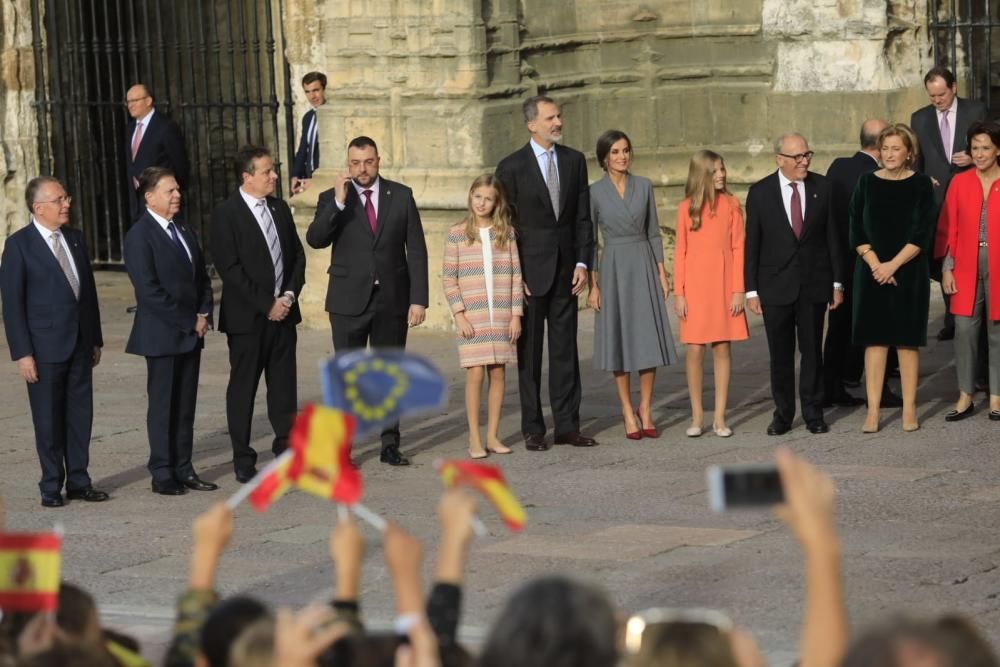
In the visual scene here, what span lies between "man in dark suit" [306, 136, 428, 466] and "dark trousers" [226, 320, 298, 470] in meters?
0.34

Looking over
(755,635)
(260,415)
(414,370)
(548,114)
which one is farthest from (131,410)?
(414,370)

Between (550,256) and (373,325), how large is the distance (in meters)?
1.03

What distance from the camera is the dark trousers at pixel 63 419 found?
926 centimetres

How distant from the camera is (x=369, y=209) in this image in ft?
33.5

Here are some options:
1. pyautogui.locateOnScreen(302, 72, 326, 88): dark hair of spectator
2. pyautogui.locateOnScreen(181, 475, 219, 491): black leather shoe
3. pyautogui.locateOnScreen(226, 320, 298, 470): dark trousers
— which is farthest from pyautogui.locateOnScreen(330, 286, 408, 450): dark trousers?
pyautogui.locateOnScreen(302, 72, 326, 88): dark hair of spectator

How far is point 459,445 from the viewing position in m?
10.6

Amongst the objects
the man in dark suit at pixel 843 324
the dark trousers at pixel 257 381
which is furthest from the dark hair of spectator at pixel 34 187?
the man in dark suit at pixel 843 324

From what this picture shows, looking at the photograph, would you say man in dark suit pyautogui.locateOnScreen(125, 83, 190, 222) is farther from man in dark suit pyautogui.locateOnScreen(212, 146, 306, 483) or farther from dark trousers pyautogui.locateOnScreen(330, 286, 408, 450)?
man in dark suit pyautogui.locateOnScreen(212, 146, 306, 483)

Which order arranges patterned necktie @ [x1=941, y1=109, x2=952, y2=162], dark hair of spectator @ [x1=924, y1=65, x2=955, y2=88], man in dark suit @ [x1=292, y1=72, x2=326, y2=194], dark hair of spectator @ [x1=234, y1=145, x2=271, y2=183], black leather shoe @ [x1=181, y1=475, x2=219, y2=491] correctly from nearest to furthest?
black leather shoe @ [x1=181, y1=475, x2=219, y2=491] → dark hair of spectator @ [x1=234, y1=145, x2=271, y2=183] → dark hair of spectator @ [x1=924, y1=65, x2=955, y2=88] → patterned necktie @ [x1=941, y1=109, x2=952, y2=162] → man in dark suit @ [x1=292, y1=72, x2=326, y2=194]

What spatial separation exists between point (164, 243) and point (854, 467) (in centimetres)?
354

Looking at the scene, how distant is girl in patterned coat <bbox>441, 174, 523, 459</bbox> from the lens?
1012cm

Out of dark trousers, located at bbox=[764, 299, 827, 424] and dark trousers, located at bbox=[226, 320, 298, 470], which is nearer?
dark trousers, located at bbox=[226, 320, 298, 470]

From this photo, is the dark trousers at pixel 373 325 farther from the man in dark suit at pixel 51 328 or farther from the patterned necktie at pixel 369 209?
the man in dark suit at pixel 51 328

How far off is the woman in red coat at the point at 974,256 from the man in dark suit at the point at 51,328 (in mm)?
4663
